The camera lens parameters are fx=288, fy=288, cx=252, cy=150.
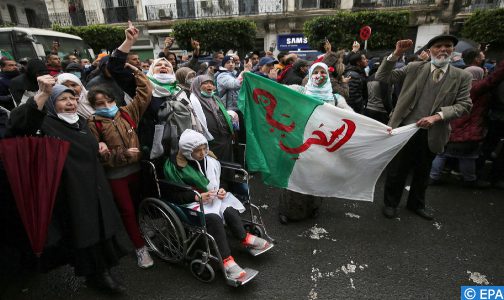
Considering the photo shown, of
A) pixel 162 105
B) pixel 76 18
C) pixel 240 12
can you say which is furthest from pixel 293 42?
pixel 76 18

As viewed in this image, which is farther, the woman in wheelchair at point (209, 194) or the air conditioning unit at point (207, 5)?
the air conditioning unit at point (207, 5)

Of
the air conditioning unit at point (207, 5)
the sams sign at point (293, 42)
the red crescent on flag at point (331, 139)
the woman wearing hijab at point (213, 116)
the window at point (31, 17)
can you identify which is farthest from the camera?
the window at point (31, 17)

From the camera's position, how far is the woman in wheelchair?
2438 millimetres

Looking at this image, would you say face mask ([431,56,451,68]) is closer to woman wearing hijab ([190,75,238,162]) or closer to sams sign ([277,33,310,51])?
woman wearing hijab ([190,75,238,162])

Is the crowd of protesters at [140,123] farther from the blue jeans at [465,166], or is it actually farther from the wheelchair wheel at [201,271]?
the wheelchair wheel at [201,271]

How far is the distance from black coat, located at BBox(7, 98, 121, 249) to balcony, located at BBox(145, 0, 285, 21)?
62.9 feet

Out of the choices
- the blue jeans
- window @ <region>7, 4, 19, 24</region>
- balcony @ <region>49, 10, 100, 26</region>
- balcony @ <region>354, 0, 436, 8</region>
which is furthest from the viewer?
window @ <region>7, 4, 19, 24</region>

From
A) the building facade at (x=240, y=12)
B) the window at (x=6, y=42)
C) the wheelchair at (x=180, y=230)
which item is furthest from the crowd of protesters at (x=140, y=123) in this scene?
the building facade at (x=240, y=12)

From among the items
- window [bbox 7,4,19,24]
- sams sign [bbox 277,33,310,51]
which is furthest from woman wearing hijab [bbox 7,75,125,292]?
window [bbox 7,4,19,24]

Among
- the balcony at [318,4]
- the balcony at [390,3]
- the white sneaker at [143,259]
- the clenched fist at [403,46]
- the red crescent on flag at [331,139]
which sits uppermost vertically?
the balcony at [318,4]

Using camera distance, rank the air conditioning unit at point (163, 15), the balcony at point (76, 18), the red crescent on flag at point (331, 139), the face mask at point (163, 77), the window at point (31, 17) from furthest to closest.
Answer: the window at point (31, 17) < the balcony at point (76, 18) < the air conditioning unit at point (163, 15) < the face mask at point (163, 77) < the red crescent on flag at point (331, 139)

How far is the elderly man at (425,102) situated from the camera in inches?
113

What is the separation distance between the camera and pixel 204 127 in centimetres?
318

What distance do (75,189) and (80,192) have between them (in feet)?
0.13
